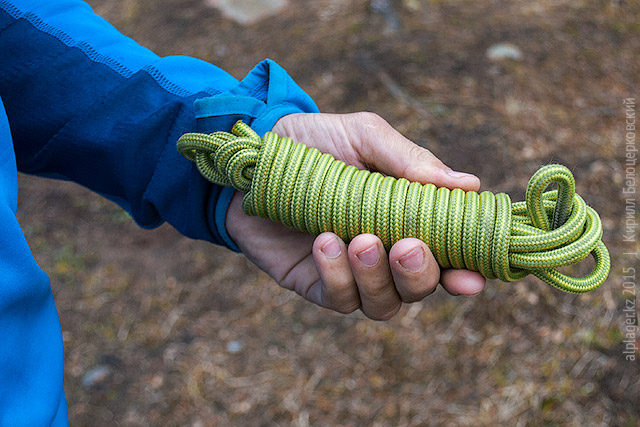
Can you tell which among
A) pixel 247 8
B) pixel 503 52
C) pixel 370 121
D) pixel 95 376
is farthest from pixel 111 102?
pixel 247 8

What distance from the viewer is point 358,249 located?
1216 mm

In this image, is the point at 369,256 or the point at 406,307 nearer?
the point at 369,256

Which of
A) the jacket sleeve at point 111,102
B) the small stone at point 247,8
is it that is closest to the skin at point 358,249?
the jacket sleeve at point 111,102

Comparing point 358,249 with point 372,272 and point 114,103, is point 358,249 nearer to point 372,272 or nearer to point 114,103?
point 372,272

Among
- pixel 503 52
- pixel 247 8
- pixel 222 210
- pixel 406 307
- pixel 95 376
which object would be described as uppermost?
pixel 222 210

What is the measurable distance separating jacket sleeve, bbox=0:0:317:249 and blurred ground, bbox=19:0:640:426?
1.02 meters

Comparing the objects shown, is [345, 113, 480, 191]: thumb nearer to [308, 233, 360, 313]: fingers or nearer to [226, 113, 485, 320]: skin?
[226, 113, 485, 320]: skin

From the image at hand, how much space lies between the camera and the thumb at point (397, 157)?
127 cm

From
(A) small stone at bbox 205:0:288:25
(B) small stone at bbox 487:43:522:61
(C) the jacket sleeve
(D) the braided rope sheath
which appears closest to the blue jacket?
(C) the jacket sleeve

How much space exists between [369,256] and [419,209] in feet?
0.50

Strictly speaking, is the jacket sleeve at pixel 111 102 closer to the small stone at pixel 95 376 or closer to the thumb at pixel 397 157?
the thumb at pixel 397 157

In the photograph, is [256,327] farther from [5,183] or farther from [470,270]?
[5,183]

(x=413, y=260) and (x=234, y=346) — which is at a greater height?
(x=413, y=260)

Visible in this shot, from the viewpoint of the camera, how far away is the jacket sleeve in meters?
1.39
